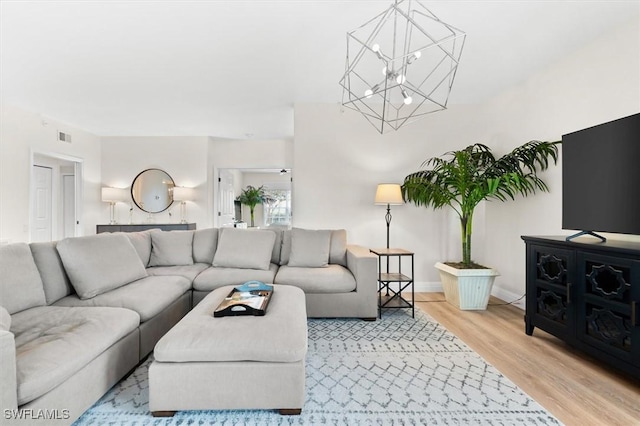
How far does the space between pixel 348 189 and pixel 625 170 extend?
8.64 ft

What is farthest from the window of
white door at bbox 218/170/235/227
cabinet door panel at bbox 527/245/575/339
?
cabinet door panel at bbox 527/245/575/339

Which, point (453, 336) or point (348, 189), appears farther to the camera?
point (348, 189)

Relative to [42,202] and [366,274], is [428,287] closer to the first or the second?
[366,274]

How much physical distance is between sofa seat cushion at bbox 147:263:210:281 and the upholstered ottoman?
1502 millimetres

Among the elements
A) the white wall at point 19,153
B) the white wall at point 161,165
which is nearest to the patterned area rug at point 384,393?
the white wall at point 19,153

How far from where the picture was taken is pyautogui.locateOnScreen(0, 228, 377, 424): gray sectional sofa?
1.34 metres

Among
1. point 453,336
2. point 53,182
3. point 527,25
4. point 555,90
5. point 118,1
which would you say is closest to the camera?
point 118,1

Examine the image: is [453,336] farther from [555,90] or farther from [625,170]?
[555,90]

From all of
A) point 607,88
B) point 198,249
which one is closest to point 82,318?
point 198,249

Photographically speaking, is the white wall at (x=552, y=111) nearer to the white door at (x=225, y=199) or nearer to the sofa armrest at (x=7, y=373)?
the sofa armrest at (x=7, y=373)

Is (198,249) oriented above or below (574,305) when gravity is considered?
above

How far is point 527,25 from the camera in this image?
239 cm

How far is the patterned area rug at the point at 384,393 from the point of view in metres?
1.55

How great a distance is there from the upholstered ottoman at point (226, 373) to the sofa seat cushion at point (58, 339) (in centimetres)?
33
